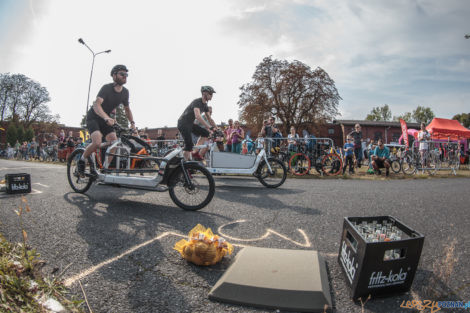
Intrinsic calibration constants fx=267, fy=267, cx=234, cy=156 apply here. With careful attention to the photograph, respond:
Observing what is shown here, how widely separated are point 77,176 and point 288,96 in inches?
1393

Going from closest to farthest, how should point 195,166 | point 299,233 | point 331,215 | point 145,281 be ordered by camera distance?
point 145,281 < point 299,233 < point 331,215 < point 195,166

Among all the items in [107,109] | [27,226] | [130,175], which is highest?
[107,109]

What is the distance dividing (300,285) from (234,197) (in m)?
3.50

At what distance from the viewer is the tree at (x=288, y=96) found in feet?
121

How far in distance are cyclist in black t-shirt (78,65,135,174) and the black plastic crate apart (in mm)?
1239

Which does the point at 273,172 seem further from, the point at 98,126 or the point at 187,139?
the point at 98,126

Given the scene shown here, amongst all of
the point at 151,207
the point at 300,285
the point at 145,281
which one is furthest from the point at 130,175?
the point at 300,285

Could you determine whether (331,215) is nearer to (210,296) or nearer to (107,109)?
(210,296)

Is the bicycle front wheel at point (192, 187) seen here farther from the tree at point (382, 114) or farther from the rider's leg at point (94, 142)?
the tree at point (382, 114)

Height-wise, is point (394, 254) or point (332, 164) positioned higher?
point (332, 164)

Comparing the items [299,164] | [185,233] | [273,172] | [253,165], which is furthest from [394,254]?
[299,164]

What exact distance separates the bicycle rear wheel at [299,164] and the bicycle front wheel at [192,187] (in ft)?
19.6

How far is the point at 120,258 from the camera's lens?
7.88 feet

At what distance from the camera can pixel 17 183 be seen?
5.26m
